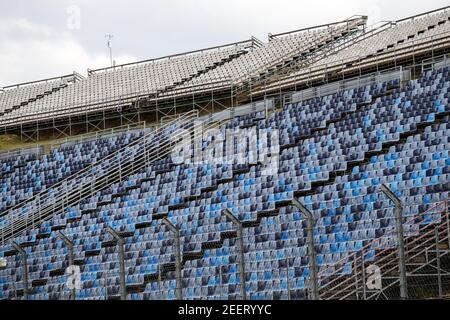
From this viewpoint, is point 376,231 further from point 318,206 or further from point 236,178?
point 236,178

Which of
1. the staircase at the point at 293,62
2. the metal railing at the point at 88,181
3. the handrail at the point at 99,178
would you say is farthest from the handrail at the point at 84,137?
the staircase at the point at 293,62

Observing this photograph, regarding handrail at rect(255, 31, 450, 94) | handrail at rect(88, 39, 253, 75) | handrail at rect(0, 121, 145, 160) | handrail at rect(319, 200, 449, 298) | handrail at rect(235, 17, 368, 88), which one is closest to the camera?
handrail at rect(319, 200, 449, 298)

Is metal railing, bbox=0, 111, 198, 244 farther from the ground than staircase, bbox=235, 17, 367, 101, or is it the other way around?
staircase, bbox=235, 17, 367, 101

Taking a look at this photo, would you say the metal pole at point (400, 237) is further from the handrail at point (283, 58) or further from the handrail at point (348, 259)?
the handrail at point (283, 58)

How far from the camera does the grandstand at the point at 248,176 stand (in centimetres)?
1644

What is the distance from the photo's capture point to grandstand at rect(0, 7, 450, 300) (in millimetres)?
16438

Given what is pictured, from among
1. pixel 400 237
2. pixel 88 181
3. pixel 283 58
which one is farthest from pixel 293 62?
pixel 400 237

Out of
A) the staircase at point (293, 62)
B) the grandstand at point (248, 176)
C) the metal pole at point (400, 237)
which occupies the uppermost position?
the staircase at point (293, 62)

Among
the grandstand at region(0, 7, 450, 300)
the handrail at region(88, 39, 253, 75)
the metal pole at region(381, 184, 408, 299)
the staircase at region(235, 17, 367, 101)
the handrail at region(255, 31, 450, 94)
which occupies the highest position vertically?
the handrail at region(88, 39, 253, 75)

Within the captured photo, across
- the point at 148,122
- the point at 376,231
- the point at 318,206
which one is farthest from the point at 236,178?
the point at 148,122

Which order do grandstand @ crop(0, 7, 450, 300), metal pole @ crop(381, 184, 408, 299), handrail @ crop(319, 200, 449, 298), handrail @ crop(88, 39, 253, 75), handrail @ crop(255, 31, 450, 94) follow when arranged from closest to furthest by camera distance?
metal pole @ crop(381, 184, 408, 299) < handrail @ crop(319, 200, 449, 298) < grandstand @ crop(0, 7, 450, 300) < handrail @ crop(255, 31, 450, 94) < handrail @ crop(88, 39, 253, 75)

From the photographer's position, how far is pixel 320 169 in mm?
21812

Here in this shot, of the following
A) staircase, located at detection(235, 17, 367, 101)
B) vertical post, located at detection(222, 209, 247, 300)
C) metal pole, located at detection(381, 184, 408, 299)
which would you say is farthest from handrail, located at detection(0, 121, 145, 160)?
metal pole, located at detection(381, 184, 408, 299)

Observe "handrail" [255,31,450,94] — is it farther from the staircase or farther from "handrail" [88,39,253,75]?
"handrail" [88,39,253,75]
